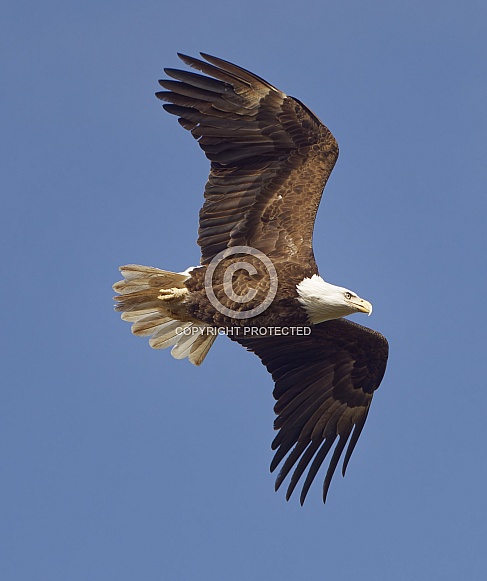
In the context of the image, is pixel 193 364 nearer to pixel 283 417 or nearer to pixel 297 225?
pixel 283 417

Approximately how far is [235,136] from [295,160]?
1.73 ft

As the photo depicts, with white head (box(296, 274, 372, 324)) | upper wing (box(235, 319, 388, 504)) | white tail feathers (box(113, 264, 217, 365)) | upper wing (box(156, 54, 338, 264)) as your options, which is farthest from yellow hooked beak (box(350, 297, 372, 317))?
white tail feathers (box(113, 264, 217, 365))

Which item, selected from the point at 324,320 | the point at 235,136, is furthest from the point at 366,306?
the point at 235,136

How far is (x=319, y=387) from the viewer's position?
37.9 ft

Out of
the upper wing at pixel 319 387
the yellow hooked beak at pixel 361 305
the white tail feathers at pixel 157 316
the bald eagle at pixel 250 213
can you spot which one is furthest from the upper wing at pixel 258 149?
the upper wing at pixel 319 387

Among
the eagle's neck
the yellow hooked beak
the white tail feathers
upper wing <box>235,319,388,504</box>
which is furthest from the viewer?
upper wing <box>235,319,388,504</box>

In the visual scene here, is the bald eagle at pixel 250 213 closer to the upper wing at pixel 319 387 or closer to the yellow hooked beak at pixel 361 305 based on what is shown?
the yellow hooked beak at pixel 361 305

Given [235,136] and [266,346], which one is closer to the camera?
[235,136]

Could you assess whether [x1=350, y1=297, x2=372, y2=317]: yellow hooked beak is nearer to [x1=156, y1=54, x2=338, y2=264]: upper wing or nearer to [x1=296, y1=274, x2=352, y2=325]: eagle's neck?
[x1=296, y1=274, x2=352, y2=325]: eagle's neck

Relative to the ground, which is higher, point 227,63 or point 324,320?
point 227,63

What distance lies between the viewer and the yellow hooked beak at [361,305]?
10.3 m

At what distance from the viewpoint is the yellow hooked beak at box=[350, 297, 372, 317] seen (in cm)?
1029

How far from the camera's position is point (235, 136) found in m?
10.4

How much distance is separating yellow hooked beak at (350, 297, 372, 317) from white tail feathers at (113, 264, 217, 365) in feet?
4.65
